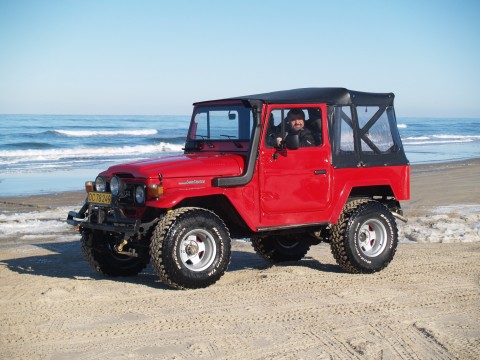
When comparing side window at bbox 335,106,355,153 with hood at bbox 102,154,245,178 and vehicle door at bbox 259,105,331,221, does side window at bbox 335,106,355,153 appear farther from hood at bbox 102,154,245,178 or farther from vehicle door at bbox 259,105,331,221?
hood at bbox 102,154,245,178

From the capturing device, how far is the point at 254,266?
872 centimetres

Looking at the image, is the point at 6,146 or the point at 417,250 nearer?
A: the point at 417,250

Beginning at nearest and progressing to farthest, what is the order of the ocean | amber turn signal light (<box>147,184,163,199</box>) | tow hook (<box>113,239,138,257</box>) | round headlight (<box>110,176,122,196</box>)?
amber turn signal light (<box>147,184,163,199</box>), tow hook (<box>113,239,138,257</box>), round headlight (<box>110,176,122,196</box>), the ocean

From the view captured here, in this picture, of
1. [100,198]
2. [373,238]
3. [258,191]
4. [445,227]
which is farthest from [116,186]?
[445,227]

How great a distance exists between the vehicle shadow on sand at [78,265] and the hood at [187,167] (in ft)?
4.04

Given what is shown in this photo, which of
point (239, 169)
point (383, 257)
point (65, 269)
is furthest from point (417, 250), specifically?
point (65, 269)

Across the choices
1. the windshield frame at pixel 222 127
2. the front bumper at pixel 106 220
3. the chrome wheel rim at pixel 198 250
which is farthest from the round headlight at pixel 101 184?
the windshield frame at pixel 222 127

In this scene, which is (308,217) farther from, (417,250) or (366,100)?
(417,250)

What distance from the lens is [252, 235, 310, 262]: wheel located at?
28.7 feet

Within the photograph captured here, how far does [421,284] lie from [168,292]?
269 cm

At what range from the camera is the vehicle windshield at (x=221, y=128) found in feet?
24.9

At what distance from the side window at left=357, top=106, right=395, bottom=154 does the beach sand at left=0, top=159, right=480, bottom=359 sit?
1.46m

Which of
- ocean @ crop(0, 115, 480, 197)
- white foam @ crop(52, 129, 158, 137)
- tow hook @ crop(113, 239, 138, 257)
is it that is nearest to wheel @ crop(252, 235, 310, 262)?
tow hook @ crop(113, 239, 138, 257)

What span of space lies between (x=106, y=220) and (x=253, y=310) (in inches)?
77.3
